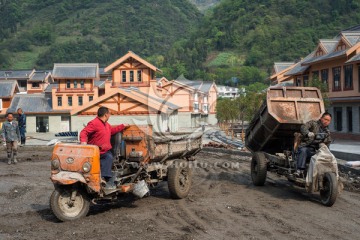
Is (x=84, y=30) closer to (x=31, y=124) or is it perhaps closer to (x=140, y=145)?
(x=31, y=124)

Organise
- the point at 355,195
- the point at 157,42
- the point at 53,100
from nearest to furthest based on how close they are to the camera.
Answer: the point at 355,195
the point at 53,100
the point at 157,42

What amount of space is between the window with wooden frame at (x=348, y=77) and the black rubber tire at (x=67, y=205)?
80.7 feet

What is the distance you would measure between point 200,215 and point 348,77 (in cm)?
2401

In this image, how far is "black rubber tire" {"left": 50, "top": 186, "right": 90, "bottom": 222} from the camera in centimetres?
777

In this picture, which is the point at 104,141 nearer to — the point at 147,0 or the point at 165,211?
the point at 165,211

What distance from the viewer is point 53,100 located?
52.2 metres

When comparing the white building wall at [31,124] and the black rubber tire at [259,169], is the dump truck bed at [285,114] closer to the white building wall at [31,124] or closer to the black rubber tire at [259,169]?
the black rubber tire at [259,169]

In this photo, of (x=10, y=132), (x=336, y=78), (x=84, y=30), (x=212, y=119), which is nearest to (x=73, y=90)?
(x=212, y=119)

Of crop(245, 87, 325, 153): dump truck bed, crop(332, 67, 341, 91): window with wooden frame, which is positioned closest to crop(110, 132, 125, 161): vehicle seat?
crop(245, 87, 325, 153): dump truck bed

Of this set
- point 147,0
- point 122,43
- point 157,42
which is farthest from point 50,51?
point 147,0

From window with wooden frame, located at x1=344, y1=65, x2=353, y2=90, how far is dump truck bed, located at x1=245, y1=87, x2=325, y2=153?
61.1ft

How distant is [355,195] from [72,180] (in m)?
6.87

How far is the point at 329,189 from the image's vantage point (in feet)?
29.7

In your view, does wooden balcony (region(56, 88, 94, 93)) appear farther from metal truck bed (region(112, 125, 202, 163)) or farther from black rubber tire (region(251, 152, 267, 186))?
metal truck bed (region(112, 125, 202, 163))
